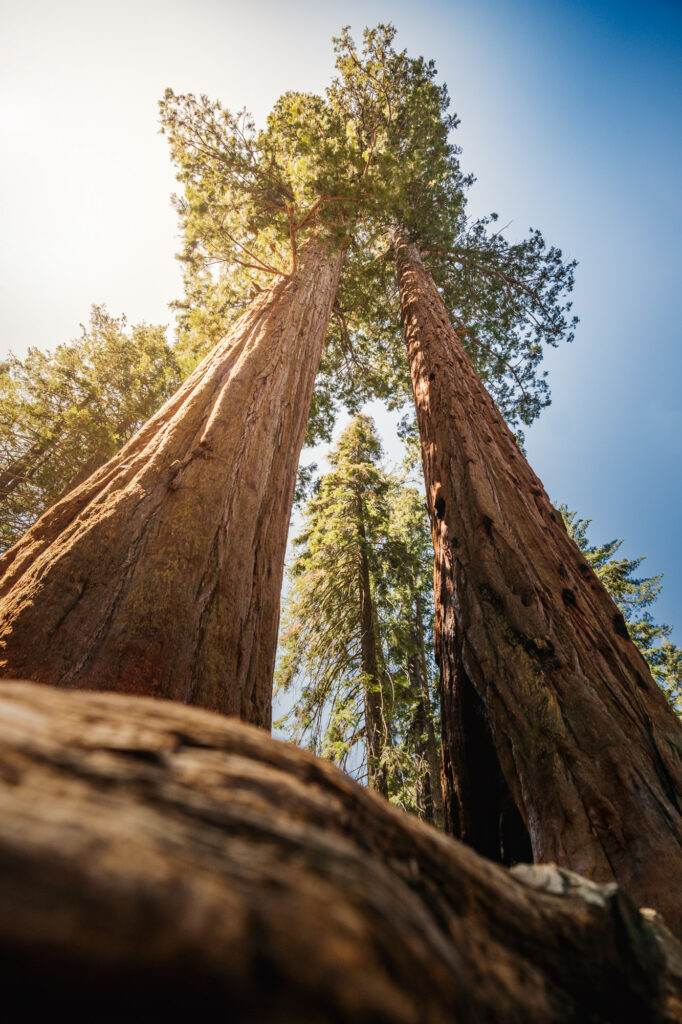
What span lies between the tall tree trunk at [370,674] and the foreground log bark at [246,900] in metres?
5.92

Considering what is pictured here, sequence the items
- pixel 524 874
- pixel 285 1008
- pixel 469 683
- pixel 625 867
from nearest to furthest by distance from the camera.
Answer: pixel 285 1008
pixel 524 874
pixel 625 867
pixel 469 683

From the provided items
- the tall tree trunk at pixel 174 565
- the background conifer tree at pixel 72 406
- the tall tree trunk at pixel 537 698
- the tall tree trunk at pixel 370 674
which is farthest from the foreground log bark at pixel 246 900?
the background conifer tree at pixel 72 406

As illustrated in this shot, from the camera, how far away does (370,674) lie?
6891 millimetres

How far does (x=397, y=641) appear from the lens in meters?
8.09

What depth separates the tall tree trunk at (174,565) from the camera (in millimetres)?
1399

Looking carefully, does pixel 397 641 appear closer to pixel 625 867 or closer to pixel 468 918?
pixel 625 867

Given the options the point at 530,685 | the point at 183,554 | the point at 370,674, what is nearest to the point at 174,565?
the point at 183,554

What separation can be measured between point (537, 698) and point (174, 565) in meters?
1.43

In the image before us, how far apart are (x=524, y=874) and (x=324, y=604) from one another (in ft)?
24.0

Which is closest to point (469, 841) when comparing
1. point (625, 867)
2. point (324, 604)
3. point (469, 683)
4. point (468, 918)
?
point (469, 683)

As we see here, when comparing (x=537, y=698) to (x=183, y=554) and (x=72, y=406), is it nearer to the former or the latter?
(x=183, y=554)

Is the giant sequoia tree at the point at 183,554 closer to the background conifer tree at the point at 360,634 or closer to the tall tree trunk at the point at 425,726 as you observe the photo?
the background conifer tree at the point at 360,634

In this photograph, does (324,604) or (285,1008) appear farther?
(324,604)

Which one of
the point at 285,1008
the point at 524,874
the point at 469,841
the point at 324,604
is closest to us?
the point at 285,1008
